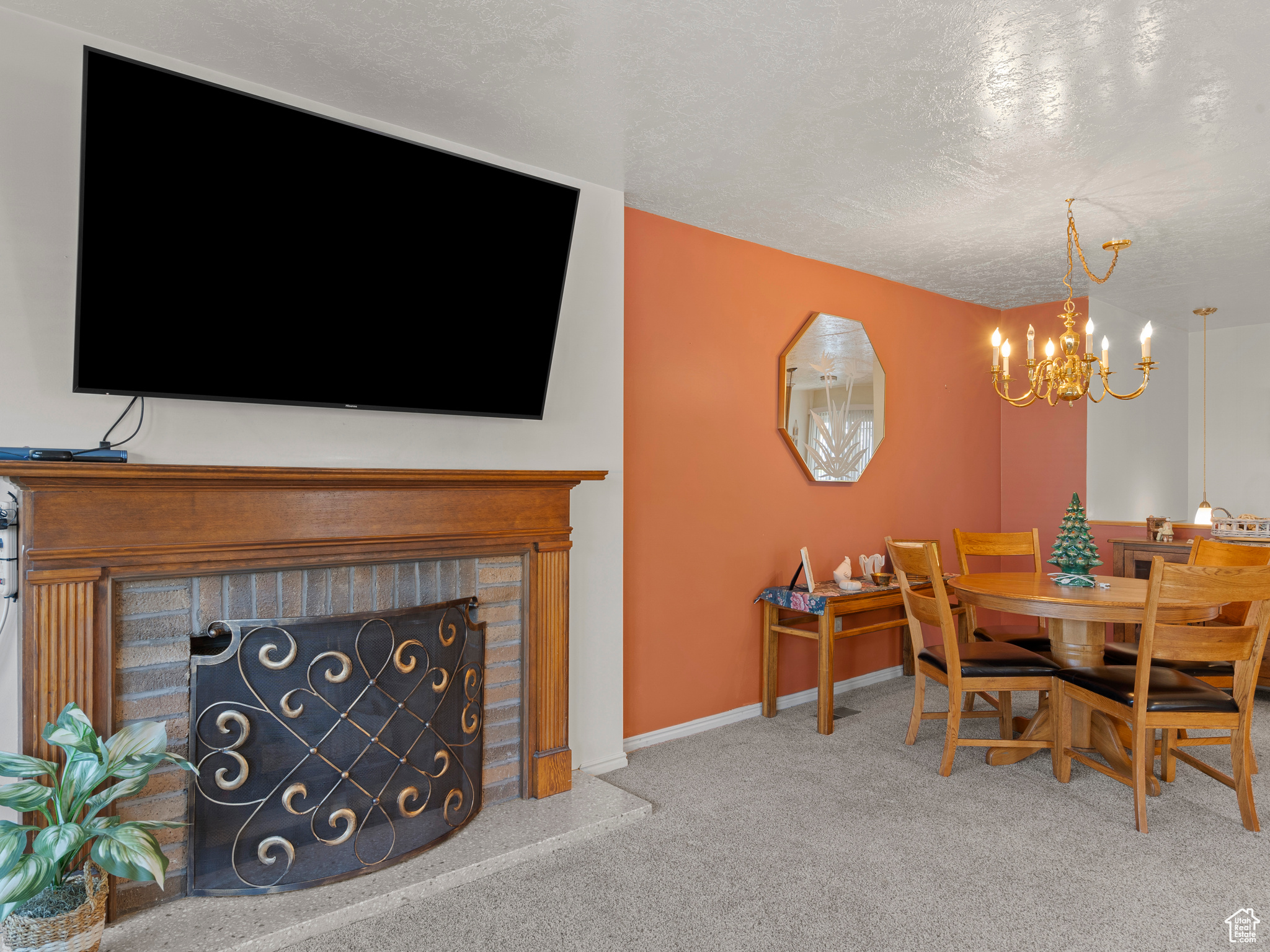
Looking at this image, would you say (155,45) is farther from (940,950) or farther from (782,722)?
(782,722)

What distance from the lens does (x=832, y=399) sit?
427cm

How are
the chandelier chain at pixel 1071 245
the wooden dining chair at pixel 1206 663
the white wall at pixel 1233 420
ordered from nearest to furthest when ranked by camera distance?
the wooden dining chair at pixel 1206 663
the chandelier chain at pixel 1071 245
the white wall at pixel 1233 420

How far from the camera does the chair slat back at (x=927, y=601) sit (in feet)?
10.1

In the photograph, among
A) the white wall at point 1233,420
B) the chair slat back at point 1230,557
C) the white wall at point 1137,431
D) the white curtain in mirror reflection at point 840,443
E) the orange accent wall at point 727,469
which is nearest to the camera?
the chair slat back at point 1230,557

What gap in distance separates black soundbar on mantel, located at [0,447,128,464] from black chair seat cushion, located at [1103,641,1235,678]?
12.3ft

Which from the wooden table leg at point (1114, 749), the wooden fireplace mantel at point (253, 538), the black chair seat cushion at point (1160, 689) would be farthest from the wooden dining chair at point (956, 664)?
the wooden fireplace mantel at point (253, 538)

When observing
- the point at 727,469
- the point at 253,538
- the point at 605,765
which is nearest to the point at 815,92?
the point at 727,469

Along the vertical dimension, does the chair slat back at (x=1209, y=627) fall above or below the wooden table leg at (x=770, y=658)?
above

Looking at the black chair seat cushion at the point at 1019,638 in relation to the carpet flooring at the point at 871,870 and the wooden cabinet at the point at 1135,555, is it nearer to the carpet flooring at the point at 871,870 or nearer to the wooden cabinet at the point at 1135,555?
the carpet flooring at the point at 871,870

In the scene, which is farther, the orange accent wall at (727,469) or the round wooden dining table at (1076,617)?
the orange accent wall at (727,469)

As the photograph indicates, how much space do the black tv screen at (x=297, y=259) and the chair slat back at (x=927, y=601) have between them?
1.72 meters

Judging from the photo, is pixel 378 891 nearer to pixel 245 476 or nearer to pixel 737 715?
pixel 245 476

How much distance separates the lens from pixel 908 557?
3346mm

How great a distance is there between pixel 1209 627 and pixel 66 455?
3477 millimetres
